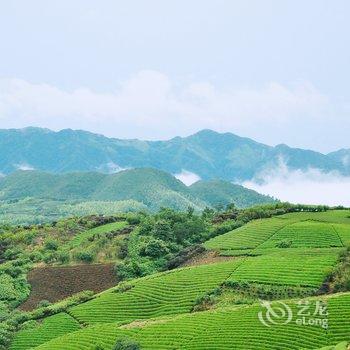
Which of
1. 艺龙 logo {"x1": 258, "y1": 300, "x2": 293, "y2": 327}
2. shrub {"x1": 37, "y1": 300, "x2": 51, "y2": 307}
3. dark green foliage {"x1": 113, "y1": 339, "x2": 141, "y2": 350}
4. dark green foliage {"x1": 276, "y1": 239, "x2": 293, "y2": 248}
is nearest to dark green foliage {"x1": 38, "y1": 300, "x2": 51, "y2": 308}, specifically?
shrub {"x1": 37, "y1": 300, "x2": 51, "y2": 307}

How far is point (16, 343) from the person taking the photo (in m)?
58.3

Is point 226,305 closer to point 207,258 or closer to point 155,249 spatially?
point 207,258

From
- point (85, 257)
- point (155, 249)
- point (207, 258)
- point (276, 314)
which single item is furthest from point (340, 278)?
point (85, 257)

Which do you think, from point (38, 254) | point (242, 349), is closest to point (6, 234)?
point (38, 254)

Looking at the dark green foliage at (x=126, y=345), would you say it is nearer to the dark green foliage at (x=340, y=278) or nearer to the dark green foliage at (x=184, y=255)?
the dark green foliage at (x=340, y=278)

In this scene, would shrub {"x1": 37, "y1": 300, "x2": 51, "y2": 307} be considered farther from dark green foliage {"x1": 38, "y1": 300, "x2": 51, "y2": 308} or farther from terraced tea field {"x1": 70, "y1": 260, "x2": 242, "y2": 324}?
terraced tea field {"x1": 70, "y1": 260, "x2": 242, "y2": 324}

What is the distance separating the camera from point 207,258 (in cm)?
7769

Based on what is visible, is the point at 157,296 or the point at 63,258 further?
the point at 63,258

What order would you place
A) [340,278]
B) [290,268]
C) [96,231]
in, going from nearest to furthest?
[340,278] → [290,268] → [96,231]

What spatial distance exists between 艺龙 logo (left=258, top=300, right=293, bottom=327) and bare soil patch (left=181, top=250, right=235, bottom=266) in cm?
2729

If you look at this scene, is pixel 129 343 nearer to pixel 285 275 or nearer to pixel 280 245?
pixel 285 275

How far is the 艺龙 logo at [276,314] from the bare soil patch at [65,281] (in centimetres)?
3744

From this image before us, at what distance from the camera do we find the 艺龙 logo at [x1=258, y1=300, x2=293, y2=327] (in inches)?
1726

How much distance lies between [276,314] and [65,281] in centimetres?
4541
